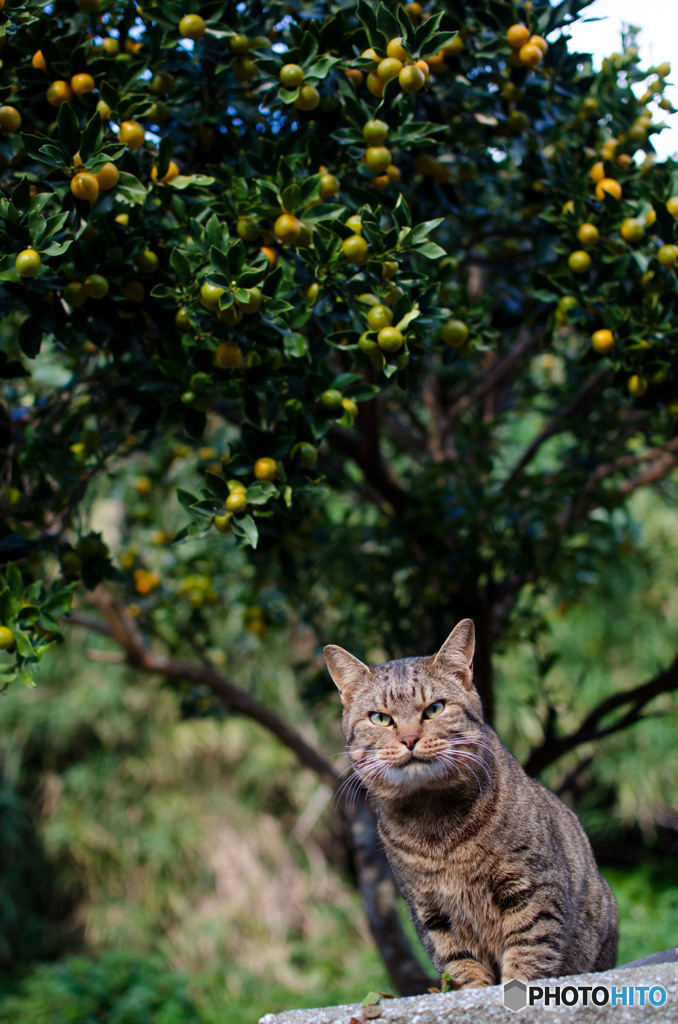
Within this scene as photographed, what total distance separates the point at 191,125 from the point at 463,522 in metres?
1.38

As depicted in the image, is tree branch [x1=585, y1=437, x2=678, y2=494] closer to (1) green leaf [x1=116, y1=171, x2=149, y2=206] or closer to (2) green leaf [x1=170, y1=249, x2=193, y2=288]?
(2) green leaf [x1=170, y1=249, x2=193, y2=288]

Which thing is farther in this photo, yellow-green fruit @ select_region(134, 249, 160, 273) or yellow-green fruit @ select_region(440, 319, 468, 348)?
yellow-green fruit @ select_region(440, 319, 468, 348)

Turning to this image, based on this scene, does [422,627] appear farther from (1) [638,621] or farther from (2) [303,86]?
(1) [638,621]

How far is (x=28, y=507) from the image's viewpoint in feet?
6.80

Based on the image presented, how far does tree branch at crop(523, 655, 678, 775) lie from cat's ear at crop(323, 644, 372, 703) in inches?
48.6

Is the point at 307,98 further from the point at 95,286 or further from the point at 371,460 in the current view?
the point at 371,460

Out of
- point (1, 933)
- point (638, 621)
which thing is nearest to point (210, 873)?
point (1, 933)

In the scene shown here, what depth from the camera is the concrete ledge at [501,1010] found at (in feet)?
4.26

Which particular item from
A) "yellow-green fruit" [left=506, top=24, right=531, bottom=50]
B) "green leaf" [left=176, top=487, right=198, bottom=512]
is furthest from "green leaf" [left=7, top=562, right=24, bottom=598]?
"yellow-green fruit" [left=506, top=24, right=531, bottom=50]

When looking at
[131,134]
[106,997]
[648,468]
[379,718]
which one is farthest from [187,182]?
[106,997]

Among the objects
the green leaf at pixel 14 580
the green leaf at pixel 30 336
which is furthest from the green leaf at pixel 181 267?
the green leaf at pixel 14 580

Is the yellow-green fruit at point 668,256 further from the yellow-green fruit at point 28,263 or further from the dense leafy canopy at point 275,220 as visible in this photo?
the yellow-green fruit at point 28,263

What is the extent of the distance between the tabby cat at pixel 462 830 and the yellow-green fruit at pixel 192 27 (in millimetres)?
1297

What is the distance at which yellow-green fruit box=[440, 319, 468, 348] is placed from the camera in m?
2.07
